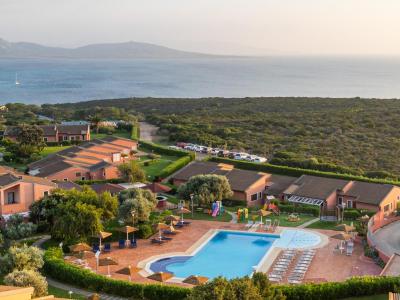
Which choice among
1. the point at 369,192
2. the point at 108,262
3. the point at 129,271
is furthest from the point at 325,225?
the point at 108,262

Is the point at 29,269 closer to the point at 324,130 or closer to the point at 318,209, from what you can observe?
the point at 318,209

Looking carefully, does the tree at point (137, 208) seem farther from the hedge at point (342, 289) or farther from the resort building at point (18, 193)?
the hedge at point (342, 289)

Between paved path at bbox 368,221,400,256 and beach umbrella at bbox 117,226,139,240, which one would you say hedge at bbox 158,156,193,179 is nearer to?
beach umbrella at bbox 117,226,139,240

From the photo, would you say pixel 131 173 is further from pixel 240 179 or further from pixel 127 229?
pixel 127 229

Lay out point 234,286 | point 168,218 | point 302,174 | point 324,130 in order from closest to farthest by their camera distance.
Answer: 1. point 234,286
2. point 168,218
3. point 302,174
4. point 324,130

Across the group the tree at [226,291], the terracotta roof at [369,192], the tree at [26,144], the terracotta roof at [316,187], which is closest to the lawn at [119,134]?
the tree at [26,144]

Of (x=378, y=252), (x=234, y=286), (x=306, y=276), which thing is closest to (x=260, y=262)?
(x=306, y=276)
